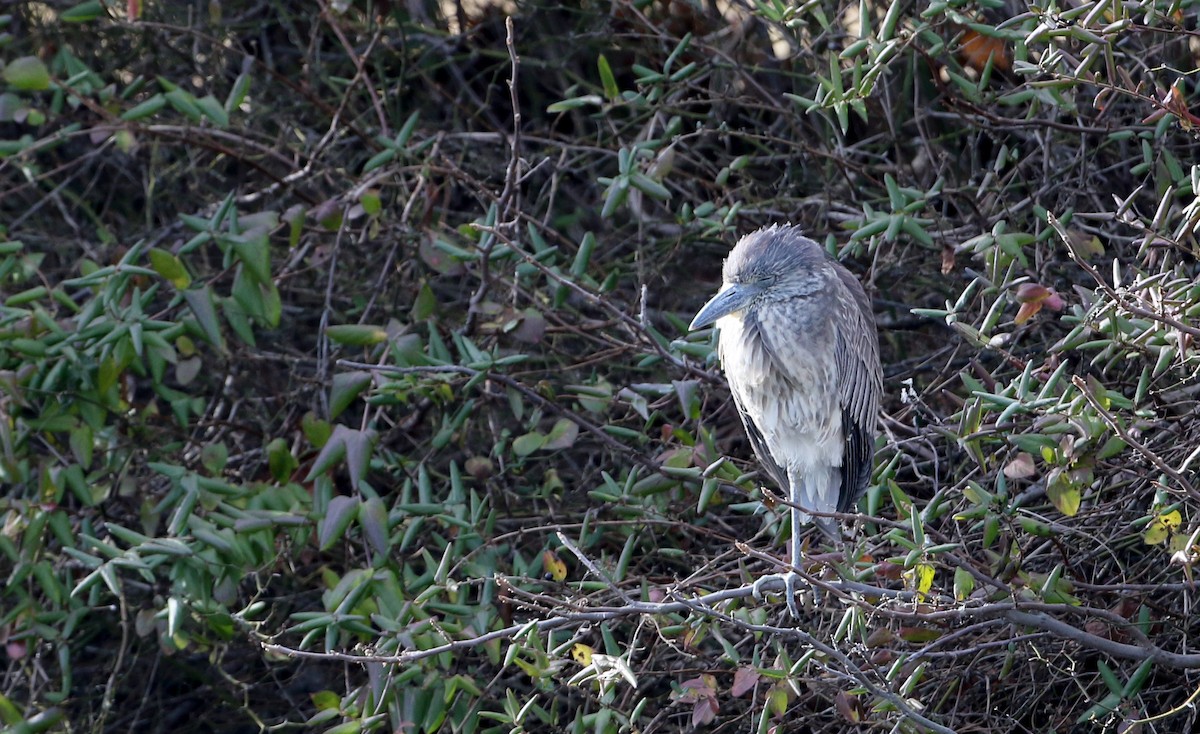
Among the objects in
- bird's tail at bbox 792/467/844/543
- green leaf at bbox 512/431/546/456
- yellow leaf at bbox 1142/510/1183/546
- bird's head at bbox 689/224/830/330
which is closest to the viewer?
yellow leaf at bbox 1142/510/1183/546

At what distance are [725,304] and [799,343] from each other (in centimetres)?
25

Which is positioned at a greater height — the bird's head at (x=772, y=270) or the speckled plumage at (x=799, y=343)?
the bird's head at (x=772, y=270)

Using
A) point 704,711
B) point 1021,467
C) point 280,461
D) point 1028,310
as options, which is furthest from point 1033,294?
point 280,461

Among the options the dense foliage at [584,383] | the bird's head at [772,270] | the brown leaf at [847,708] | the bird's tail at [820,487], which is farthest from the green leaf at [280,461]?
the brown leaf at [847,708]

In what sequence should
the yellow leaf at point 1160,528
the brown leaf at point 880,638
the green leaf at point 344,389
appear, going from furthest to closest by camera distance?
the green leaf at point 344,389, the brown leaf at point 880,638, the yellow leaf at point 1160,528

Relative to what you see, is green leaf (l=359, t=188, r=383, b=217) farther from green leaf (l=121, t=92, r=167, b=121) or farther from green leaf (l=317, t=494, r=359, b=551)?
green leaf (l=317, t=494, r=359, b=551)

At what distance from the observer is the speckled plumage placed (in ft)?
11.3

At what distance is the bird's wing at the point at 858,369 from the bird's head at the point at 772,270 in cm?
9

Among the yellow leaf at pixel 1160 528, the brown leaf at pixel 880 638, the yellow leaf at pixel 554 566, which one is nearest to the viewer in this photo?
the yellow leaf at pixel 1160 528

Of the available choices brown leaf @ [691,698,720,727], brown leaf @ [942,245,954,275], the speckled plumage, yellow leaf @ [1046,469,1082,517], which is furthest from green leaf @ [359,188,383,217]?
yellow leaf @ [1046,469,1082,517]

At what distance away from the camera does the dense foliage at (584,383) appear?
8.76 feet

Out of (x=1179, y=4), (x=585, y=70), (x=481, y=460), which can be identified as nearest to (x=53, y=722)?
(x=481, y=460)

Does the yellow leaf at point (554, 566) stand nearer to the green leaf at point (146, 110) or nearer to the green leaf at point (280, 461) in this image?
the green leaf at point (280, 461)

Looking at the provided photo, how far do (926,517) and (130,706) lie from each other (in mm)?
2807
